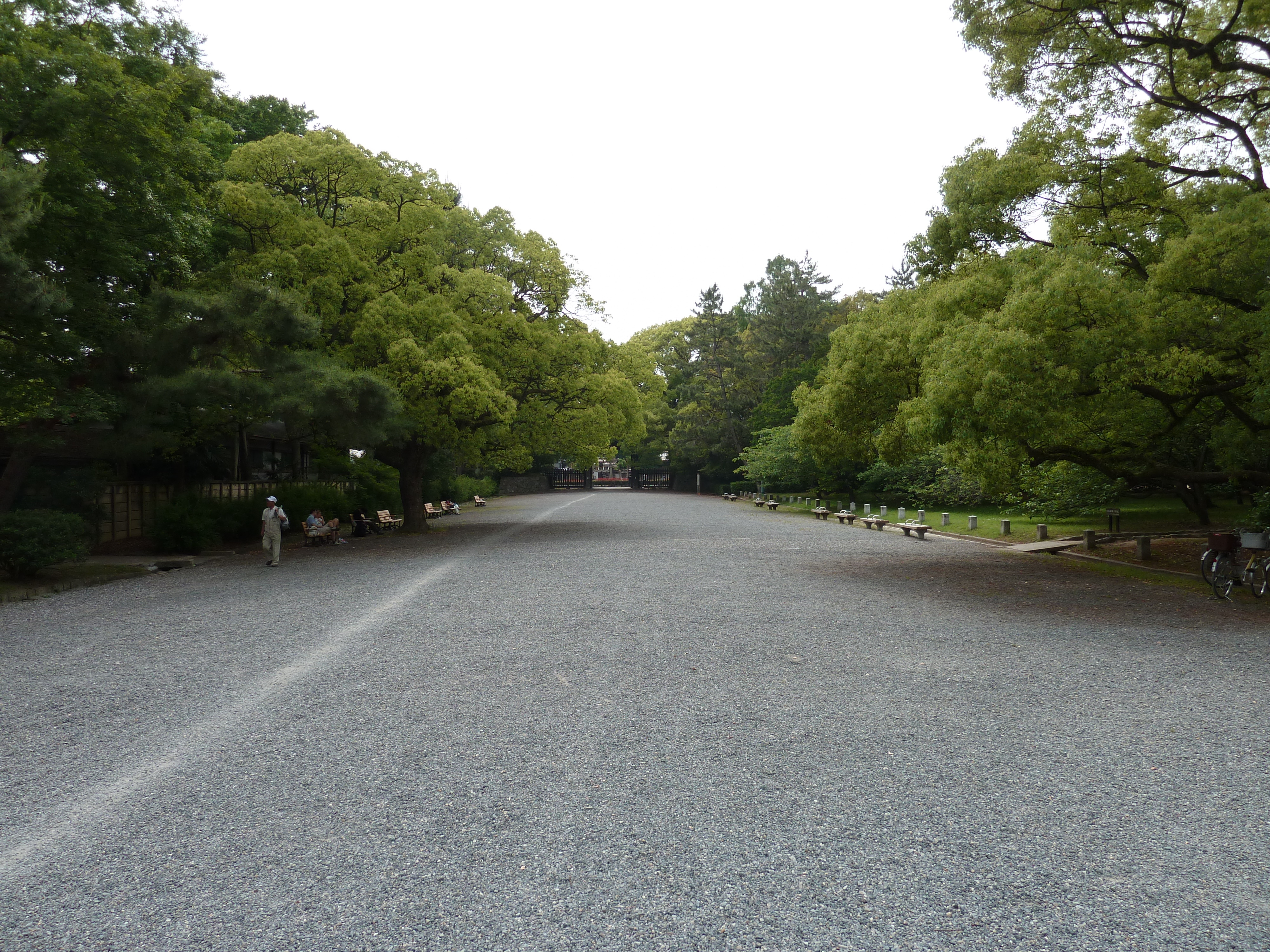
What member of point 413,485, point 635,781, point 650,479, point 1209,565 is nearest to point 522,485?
point 650,479

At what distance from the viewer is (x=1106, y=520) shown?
22.5 meters

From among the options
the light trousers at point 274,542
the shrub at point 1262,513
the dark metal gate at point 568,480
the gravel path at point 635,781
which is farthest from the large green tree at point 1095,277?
the dark metal gate at point 568,480

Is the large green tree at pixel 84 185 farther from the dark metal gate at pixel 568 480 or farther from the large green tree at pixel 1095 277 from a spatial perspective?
the dark metal gate at pixel 568 480

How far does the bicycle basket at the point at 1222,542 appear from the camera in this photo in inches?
398

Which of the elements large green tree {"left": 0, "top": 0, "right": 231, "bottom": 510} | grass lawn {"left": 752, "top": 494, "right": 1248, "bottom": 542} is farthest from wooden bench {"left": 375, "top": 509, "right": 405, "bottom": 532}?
grass lawn {"left": 752, "top": 494, "right": 1248, "bottom": 542}

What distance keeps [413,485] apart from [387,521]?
1435 millimetres

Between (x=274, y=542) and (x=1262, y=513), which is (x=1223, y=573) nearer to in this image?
(x=1262, y=513)

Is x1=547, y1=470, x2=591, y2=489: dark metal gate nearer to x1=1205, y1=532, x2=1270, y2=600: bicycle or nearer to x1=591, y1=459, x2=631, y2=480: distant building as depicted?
x1=591, y1=459, x2=631, y2=480: distant building

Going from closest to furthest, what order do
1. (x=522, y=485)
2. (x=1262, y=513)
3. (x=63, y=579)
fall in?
(x=63, y=579) → (x=1262, y=513) → (x=522, y=485)

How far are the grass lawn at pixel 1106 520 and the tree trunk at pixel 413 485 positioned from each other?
52.0 feet

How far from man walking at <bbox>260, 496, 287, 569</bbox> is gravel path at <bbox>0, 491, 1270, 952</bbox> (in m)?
5.18

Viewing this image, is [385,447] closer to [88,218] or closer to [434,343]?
[434,343]

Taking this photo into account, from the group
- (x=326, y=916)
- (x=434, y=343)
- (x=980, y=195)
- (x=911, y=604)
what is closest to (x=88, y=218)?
(x=434, y=343)

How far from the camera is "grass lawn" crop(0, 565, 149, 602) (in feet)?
35.4
